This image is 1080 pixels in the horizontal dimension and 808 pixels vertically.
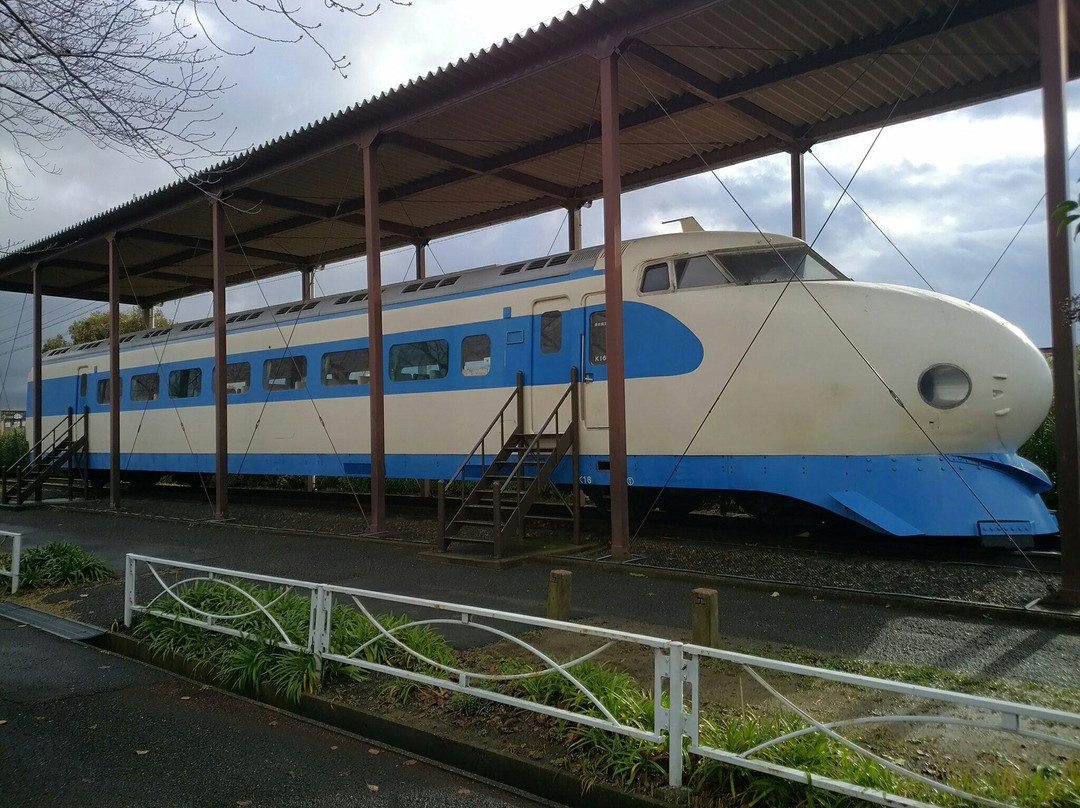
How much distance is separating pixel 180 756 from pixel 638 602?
3.93m

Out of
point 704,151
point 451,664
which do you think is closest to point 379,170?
point 704,151

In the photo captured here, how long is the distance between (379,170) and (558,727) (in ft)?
38.3

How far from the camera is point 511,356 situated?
38.3 ft

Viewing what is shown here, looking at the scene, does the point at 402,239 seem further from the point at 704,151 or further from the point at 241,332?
the point at 704,151

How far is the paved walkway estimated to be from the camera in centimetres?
567

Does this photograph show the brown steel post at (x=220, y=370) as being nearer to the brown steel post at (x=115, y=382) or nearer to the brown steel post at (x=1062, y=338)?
the brown steel post at (x=115, y=382)

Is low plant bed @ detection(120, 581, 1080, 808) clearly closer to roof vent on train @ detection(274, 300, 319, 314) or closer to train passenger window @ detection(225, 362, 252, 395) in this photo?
roof vent on train @ detection(274, 300, 319, 314)

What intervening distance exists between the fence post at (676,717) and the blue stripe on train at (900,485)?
16.3 feet

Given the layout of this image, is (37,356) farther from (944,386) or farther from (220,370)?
(944,386)

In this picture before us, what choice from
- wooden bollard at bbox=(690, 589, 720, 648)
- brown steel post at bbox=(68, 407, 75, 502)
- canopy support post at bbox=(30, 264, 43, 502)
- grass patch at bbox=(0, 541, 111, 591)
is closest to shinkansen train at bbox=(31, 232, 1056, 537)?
wooden bollard at bbox=(690, 589, 720, 648)

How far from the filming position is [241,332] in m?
16.6

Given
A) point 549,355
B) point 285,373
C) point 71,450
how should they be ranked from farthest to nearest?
point 71,450
point 285,373
point 549,355

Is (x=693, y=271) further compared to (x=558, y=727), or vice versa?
(x=693, y=271)

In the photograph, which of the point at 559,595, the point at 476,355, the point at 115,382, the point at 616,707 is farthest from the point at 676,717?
the point at 115,382
